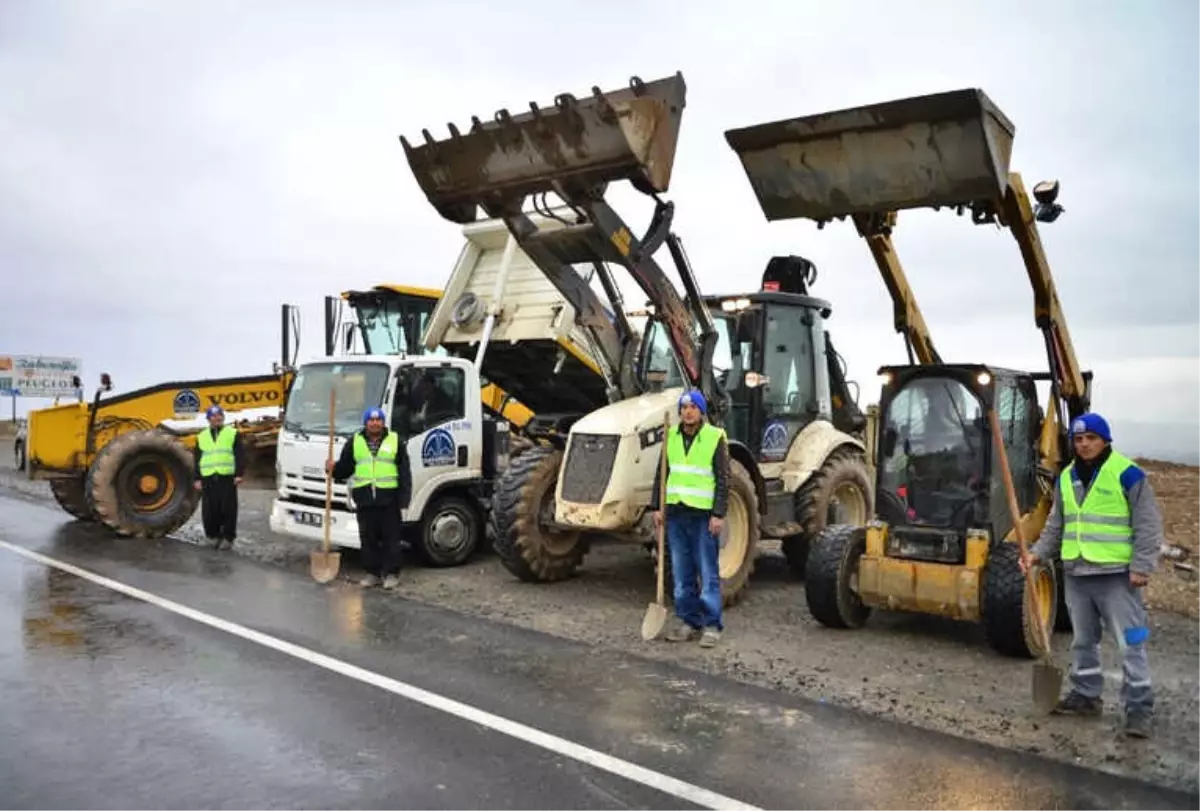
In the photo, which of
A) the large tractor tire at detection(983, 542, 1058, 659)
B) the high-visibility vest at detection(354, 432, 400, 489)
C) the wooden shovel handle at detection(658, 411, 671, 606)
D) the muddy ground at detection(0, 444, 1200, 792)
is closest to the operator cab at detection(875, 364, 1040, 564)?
the large tractor tire at detection(983, 542, 1058, 659)

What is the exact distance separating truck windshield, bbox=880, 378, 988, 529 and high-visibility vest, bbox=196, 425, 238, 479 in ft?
26.6

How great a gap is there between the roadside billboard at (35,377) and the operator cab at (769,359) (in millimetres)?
36760

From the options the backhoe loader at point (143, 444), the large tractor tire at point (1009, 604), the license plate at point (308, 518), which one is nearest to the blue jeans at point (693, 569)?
the large tractor tire at point (1009, 604)

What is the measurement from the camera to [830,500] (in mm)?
10000

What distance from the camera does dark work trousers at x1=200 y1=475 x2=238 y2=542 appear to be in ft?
40.1

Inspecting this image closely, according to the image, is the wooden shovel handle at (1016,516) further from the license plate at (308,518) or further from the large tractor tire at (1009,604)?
the license plate at (308,518)

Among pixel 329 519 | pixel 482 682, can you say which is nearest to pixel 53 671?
pixel 482 682

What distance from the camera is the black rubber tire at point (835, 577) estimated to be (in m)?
7.56

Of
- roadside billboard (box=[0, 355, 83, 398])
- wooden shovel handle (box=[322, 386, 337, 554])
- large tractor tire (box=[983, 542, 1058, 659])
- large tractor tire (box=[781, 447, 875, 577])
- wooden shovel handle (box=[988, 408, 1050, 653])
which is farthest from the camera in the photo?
roadside billboard (box=[0, 355, 83, 398])

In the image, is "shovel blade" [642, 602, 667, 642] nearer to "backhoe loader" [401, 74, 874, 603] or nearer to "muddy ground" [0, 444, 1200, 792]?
"muddy ground" [0, 444, 1200, 792]

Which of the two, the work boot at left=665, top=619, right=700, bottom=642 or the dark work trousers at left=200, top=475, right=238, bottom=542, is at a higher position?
the dark work trousers at left=200, top=475, right=238, bottom=542

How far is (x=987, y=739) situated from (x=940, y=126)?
416 cm

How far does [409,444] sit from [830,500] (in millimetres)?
4404

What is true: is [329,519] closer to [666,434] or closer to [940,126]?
[666,434]
